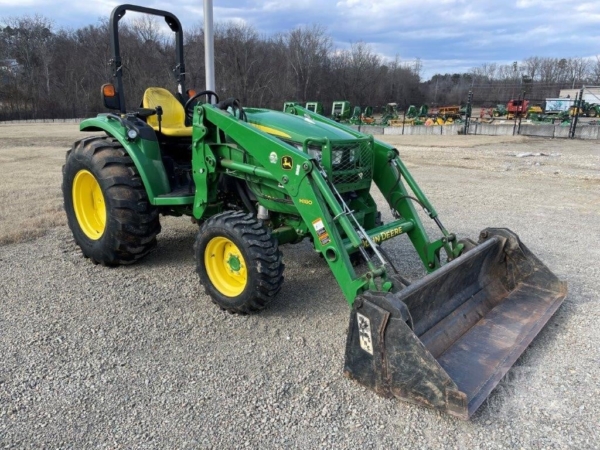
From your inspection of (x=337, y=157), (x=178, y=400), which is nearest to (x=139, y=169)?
(x=337, y=157)

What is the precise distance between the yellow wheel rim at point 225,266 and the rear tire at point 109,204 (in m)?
0.93

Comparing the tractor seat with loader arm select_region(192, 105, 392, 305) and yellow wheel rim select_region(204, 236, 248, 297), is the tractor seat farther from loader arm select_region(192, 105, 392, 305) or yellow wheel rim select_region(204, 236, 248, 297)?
yellow wheel rim select_region(204, 236, 248, 297)

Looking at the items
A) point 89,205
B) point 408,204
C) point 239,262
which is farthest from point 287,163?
point 89,205

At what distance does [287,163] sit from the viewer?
11.4ft

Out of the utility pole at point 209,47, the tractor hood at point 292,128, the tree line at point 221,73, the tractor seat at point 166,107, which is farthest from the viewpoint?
the tree line at point 221,73

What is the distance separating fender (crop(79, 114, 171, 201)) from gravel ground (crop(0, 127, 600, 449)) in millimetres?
868

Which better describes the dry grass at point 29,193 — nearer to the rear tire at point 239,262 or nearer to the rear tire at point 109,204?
the rear tire at point 109,204

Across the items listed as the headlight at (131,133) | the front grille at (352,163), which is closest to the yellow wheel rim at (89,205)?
the headlight at (131,133)

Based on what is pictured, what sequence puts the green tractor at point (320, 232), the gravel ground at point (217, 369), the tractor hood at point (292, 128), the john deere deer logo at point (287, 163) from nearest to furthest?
1. the gravel ground at point (217, 369)
2. the green tractor at point (320, 232)
3. the john deere deer logo at point (287, 163)
4. the tractor hood at point (292, 128)

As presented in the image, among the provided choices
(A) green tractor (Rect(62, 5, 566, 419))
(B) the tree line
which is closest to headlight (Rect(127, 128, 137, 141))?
A: (A) green tractor (Rect(62, 5, 566, 419))

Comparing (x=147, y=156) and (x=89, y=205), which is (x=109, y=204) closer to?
(x=147, y=156)

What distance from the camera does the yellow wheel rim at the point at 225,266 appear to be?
3754 mm

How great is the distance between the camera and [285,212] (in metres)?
3.93

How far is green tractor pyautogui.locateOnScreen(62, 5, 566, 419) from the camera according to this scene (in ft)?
9.05
